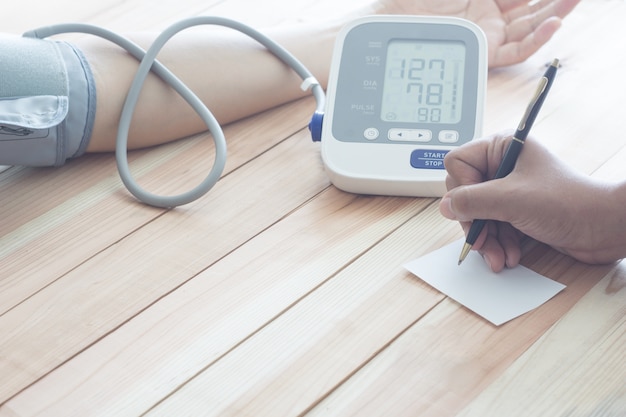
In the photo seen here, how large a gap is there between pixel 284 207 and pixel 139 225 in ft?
0.53

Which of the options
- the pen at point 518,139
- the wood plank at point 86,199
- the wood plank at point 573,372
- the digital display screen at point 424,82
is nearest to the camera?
the wood plank at point 573,372

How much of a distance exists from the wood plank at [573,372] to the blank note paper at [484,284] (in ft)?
0.12

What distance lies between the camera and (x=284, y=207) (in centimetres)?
98

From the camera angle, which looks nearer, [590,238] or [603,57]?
[590,238]

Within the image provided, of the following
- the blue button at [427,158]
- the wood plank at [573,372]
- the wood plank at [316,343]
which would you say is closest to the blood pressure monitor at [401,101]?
the blue button at [427,158]

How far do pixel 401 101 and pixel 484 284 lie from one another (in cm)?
28

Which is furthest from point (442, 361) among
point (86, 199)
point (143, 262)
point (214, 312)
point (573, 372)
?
point (86, 199)

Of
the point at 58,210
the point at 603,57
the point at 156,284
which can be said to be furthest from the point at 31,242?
the point at 603,57

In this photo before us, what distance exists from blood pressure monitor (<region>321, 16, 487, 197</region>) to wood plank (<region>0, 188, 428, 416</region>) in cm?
3

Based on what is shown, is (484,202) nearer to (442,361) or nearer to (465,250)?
(465,250)

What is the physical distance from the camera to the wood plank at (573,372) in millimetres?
699

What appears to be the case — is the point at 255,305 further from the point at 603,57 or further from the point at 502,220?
the point at 603,57

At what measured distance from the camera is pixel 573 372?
731 mm

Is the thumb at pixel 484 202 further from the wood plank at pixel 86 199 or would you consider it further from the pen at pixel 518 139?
the wood plank at pixel 86 199
